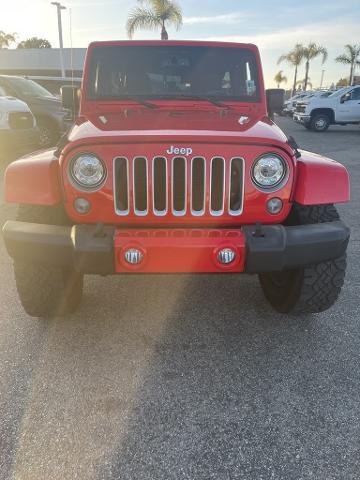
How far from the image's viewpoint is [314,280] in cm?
274

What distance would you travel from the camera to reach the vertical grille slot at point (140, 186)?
7.66 ft

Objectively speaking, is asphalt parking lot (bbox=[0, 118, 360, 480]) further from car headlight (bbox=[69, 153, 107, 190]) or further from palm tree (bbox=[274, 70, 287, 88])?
palm tree (bbox=[274, 70, 287, 88])

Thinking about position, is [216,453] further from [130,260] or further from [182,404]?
[130,260]

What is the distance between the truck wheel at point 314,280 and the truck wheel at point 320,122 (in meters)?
16.1

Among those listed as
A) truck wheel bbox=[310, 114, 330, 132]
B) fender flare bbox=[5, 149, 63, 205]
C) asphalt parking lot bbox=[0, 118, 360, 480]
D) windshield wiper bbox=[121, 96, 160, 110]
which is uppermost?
windshield wiper bbox=[121, 96, 160, 110]

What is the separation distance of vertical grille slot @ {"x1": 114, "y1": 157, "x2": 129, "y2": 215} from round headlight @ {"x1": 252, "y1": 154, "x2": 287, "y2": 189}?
2.29 feet

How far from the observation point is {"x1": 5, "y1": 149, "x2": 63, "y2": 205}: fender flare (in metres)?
2.44

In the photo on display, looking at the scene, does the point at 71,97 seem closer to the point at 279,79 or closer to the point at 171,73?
the point at 171,73

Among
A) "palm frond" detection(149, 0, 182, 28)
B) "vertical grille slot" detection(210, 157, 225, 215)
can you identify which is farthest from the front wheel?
"palm frond" detection(149, 0, 182, 28)

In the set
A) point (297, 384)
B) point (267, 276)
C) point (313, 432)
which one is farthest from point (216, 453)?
point (267, 276)

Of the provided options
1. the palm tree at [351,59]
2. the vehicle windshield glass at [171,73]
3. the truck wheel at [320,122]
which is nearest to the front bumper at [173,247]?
the vehicle windshield glass at [171,73]

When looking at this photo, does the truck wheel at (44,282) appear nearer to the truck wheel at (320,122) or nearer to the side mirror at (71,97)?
the side mirror at (71,97)

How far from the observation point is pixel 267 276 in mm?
3232

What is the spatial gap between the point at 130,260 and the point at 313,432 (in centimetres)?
121
